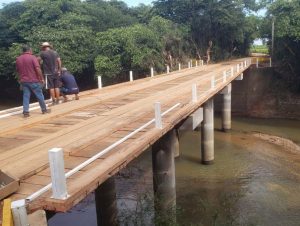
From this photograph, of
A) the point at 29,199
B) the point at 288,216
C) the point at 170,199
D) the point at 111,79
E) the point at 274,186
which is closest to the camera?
the point at 29,199

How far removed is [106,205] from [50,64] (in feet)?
14.8

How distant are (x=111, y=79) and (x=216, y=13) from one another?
17665mm

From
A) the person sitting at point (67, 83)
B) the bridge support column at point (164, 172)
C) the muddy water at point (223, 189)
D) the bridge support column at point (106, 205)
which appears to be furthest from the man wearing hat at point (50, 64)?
the muddy water at point (223, 189)

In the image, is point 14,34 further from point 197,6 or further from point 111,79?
point 197,6

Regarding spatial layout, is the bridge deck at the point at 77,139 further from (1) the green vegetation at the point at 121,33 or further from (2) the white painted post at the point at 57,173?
(1) the green vegetation at the point at 121,33

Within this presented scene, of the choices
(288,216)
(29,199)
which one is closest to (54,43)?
A: (288,216)

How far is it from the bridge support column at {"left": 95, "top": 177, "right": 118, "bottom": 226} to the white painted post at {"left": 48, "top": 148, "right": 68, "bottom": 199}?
653cm

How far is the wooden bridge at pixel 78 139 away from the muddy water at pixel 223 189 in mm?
2324

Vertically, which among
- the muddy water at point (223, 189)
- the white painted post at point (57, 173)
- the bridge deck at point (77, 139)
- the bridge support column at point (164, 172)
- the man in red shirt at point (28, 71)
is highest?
the man in red shirt at point (28, 71)

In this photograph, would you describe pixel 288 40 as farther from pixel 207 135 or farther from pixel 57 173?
pixel 57 173

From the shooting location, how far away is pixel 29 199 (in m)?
3.93

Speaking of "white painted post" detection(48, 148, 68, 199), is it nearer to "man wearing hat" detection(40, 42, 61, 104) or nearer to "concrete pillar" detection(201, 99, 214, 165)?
"man wearing hat" detection(40, 42, 61, 104)

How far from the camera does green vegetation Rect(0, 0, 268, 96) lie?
2883 centimetres

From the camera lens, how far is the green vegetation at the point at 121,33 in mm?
28828
